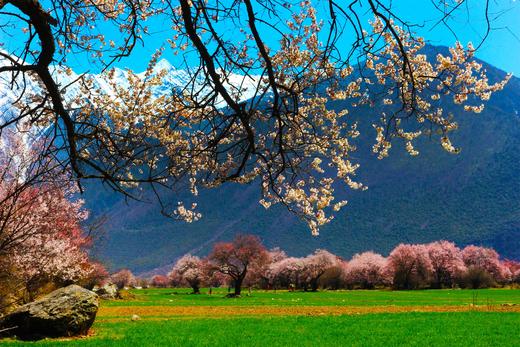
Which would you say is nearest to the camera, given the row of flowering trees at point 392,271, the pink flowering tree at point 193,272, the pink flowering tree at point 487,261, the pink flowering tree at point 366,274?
the row of flowering trees at point 392,271

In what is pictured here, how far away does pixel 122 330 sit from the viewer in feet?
71.1

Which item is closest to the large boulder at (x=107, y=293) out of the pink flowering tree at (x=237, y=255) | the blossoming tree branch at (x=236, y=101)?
the pink flowering tree at (x=237, y=255)

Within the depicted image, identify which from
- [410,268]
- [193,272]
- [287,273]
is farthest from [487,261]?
[193,272]

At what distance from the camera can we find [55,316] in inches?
720

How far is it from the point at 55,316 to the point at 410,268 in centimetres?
8310

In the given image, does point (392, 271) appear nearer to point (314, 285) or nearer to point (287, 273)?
point (314, 285)

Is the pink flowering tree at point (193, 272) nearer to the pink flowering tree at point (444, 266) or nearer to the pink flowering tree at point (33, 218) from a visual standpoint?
the pink flowering tree at point (444, 266)

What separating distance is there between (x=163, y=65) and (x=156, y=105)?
336cm

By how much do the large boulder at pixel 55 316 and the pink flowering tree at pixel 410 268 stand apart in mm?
80231

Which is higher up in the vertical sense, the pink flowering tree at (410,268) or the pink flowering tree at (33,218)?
the pink flowering tree at (410,268)

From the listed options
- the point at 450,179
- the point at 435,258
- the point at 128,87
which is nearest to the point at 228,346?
the point at 128,87

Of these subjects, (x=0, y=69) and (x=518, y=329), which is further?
(x=518, y=329)

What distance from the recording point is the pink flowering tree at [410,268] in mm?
92688

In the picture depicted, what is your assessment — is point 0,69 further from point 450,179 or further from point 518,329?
point 450,179
